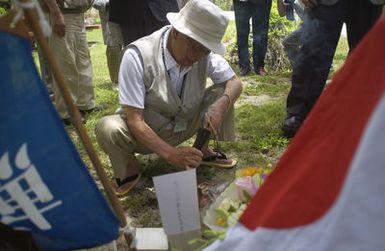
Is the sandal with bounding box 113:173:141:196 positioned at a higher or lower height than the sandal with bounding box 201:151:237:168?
higher

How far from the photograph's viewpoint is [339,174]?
107 centimetres

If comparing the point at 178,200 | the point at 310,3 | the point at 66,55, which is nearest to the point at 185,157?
the point at 178,200

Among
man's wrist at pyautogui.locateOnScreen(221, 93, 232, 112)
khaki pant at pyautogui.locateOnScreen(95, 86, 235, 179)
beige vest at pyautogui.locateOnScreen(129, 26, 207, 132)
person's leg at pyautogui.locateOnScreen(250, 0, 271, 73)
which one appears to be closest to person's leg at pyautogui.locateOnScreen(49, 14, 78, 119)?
khaki pant at pyautogui.locateOnScreen(95, 86, 235, 179)

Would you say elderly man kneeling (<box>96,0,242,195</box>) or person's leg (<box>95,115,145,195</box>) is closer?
elderly man kneeling (<box>96,0,242,195</box>)

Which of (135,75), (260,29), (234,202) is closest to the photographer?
(234,202)

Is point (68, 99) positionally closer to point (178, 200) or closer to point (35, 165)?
point (35, 165)

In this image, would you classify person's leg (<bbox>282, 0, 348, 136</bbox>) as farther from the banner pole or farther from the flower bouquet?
the banner pole

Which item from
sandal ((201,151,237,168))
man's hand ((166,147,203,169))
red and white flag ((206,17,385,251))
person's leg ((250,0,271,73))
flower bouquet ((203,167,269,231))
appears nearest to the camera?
red and white flag ((206,17,385,251))

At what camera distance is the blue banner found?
1.33 meters

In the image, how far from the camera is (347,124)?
3.52 feet

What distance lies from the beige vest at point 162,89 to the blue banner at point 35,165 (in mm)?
1118

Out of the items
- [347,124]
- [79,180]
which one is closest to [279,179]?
[347,124]

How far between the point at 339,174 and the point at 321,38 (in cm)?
220

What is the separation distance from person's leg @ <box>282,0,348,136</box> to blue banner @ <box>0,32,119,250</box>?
2111mm
